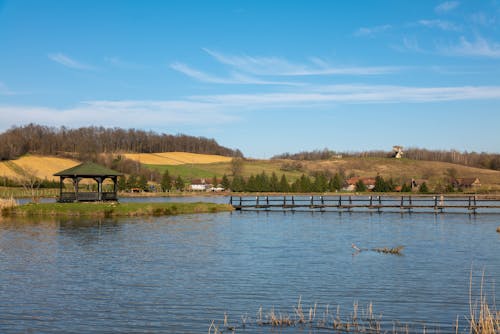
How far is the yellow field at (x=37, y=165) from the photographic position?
13325 cm

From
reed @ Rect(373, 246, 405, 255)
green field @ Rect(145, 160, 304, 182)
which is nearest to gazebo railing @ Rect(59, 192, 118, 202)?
reed @ Rect(373, 246, 405, 255)

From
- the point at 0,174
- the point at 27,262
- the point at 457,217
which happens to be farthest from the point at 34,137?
the point at 27,262

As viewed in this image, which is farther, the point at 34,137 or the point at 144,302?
the point at 34,137

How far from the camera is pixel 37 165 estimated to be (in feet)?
474

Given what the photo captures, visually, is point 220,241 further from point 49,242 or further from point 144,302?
point 144,302

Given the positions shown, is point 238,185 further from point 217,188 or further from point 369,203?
point 369,203

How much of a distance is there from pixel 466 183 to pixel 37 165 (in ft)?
378

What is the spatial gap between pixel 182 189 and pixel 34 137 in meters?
68.5

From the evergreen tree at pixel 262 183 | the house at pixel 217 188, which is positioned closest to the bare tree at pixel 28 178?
the house at pixel 217 188

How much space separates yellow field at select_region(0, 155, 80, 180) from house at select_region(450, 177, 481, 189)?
107 metres

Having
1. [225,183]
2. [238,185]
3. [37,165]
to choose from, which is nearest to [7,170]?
[37,165]

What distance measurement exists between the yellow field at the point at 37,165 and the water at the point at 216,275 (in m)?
93.9

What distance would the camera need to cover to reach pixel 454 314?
18047 mm

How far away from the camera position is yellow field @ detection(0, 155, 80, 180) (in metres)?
133
